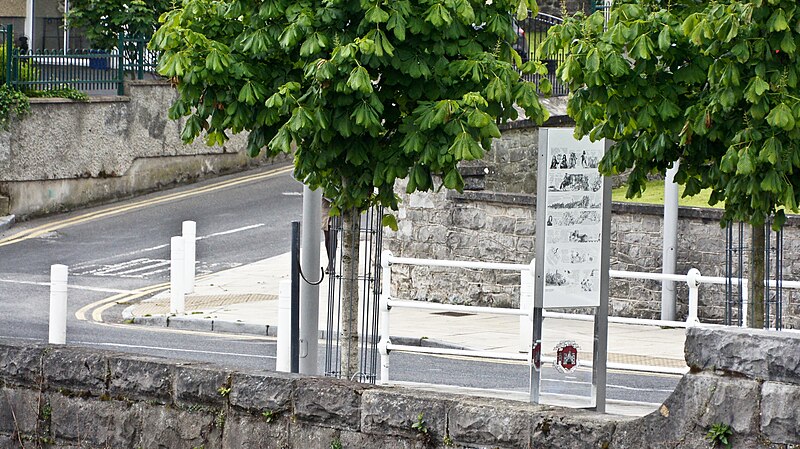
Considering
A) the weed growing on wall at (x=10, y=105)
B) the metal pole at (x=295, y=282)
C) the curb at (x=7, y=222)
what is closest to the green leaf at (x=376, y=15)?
the metal pole at (x=295, y=282)

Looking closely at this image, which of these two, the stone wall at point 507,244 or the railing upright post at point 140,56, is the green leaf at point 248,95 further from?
the railing upright post at point 140,56

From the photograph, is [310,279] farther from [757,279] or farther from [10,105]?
[10,105]

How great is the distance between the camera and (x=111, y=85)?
25781mm

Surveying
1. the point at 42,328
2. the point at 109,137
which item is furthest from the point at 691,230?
the point at 109,137

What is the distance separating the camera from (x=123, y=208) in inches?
995

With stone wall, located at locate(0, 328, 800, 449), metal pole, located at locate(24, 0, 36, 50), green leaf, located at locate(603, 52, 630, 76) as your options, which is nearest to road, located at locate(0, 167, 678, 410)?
green leaf, located at locate(603, 52, 630, 76)

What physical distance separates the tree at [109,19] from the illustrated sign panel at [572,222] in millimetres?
18682

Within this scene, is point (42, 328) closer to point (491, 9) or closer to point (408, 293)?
point (408, 293)

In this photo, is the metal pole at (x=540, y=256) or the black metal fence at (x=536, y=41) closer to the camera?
the metal pole at (x=540, y=256)

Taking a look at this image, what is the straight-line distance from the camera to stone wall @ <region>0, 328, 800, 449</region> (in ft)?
17.3

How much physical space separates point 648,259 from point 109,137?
40.0ft

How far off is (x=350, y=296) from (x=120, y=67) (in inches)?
668

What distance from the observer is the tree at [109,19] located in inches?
1050

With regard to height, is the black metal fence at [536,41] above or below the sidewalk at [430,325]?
above
